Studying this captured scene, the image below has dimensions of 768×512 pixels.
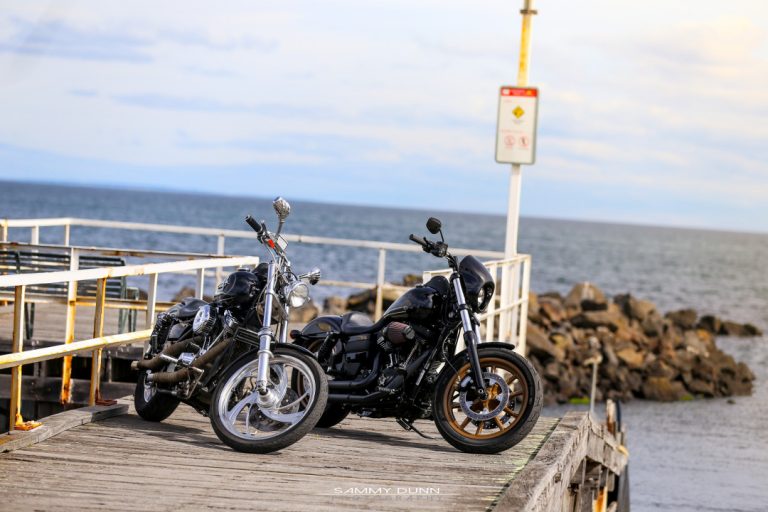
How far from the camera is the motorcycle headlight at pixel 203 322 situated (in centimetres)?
704

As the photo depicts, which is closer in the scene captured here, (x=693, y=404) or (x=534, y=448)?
(x=534, y=448)

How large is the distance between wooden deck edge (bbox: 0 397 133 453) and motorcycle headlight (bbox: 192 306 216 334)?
2.85 ft

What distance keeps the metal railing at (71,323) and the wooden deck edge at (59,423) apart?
0.34 ft

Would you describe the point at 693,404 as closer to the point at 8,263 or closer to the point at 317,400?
the point at 8,263

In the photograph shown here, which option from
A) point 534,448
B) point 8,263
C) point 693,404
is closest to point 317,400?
point 534,448

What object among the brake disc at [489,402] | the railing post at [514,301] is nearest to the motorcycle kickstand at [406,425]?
the brake disc at [489,402]

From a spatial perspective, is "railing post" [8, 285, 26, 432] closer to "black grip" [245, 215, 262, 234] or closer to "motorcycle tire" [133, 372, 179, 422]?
"motorcycle tire" [133, 372, 179, 422]

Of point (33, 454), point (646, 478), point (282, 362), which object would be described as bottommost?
point (646, 478)

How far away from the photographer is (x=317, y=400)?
652 cm

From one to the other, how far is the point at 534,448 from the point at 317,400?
4.62 ft

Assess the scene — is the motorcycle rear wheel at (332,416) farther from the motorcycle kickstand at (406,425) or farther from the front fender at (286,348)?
the front fender at (286,348)

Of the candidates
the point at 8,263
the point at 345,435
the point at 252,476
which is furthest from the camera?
the point at 8,263

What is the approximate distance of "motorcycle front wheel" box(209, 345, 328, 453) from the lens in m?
Answer: 6.55

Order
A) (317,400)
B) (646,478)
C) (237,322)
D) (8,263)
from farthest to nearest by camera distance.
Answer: (646,478)
(8,263)
(237,322)
(317,400)
